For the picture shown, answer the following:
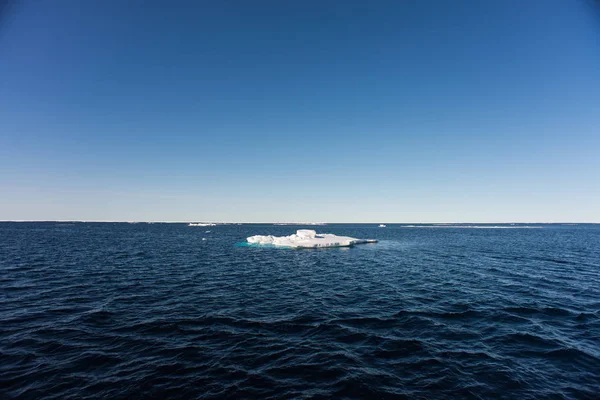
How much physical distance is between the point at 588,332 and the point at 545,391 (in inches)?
358

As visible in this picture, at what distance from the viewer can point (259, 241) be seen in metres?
60.1

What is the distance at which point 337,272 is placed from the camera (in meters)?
30.4

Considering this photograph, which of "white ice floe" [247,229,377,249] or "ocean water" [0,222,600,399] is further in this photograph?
"white ice floe" [247,229,377,249]

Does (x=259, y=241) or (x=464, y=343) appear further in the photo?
(x=259, y=241)

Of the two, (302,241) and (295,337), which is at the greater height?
(302,241)

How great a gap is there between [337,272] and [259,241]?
1297 inches

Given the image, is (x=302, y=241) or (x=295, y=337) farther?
(x=302, y=241)

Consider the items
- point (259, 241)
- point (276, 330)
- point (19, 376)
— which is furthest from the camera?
point (259, 241)

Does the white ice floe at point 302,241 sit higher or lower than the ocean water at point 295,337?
higher

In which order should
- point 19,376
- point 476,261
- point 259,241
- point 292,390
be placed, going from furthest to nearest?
point 259,241, point 476,261, point 19,376, point 292,390

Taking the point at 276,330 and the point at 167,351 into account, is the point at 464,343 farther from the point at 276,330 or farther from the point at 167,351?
the point at 167,351

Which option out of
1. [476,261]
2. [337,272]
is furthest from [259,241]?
[476,261]

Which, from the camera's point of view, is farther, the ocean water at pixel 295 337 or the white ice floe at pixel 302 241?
the white ice floe at pixel 302 241

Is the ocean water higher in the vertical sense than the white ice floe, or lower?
lower
